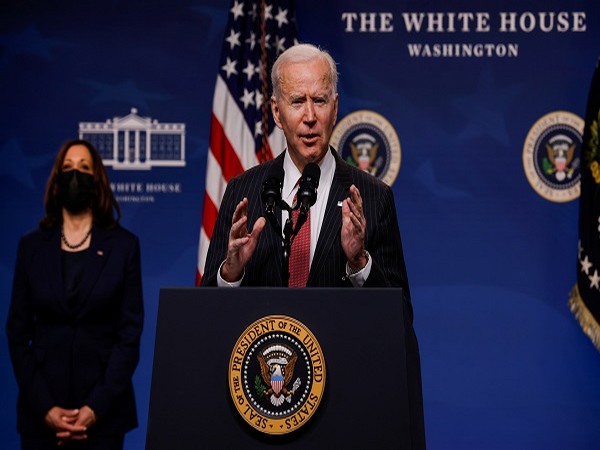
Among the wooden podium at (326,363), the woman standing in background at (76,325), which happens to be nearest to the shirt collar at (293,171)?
the wooden podium at (326,363)

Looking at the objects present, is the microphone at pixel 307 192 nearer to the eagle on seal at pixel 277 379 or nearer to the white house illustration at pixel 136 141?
the eagle on seal at pixel 277 379

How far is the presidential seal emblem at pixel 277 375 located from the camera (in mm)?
1745

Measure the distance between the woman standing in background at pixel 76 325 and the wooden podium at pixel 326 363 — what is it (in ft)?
6.83

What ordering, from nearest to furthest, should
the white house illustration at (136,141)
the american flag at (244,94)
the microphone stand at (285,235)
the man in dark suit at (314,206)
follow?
the microphone stand at (285,235), the man in dark suit at (314,206), the american flag at (244,94), the white house illustration at (136,141)

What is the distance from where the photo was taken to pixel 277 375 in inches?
69.0

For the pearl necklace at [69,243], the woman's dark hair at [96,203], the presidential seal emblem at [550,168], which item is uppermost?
the presidential seal emblem at [550,168]

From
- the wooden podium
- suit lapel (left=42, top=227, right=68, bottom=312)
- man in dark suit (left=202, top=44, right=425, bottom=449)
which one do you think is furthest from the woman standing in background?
the wooden podium

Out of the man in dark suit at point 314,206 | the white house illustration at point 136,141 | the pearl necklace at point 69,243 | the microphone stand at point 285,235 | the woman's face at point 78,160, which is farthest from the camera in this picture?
the white house illustration at point 136,141

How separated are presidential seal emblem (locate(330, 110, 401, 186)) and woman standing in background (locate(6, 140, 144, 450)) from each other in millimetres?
1794

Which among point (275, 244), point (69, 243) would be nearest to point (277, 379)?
point (275, 244)

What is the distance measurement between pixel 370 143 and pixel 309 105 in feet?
10.2

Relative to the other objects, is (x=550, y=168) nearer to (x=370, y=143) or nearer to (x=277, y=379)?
(x=370, y=143)

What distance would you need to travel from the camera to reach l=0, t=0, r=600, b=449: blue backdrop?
5.29m

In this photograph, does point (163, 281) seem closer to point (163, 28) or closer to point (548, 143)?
point (163, 28)
